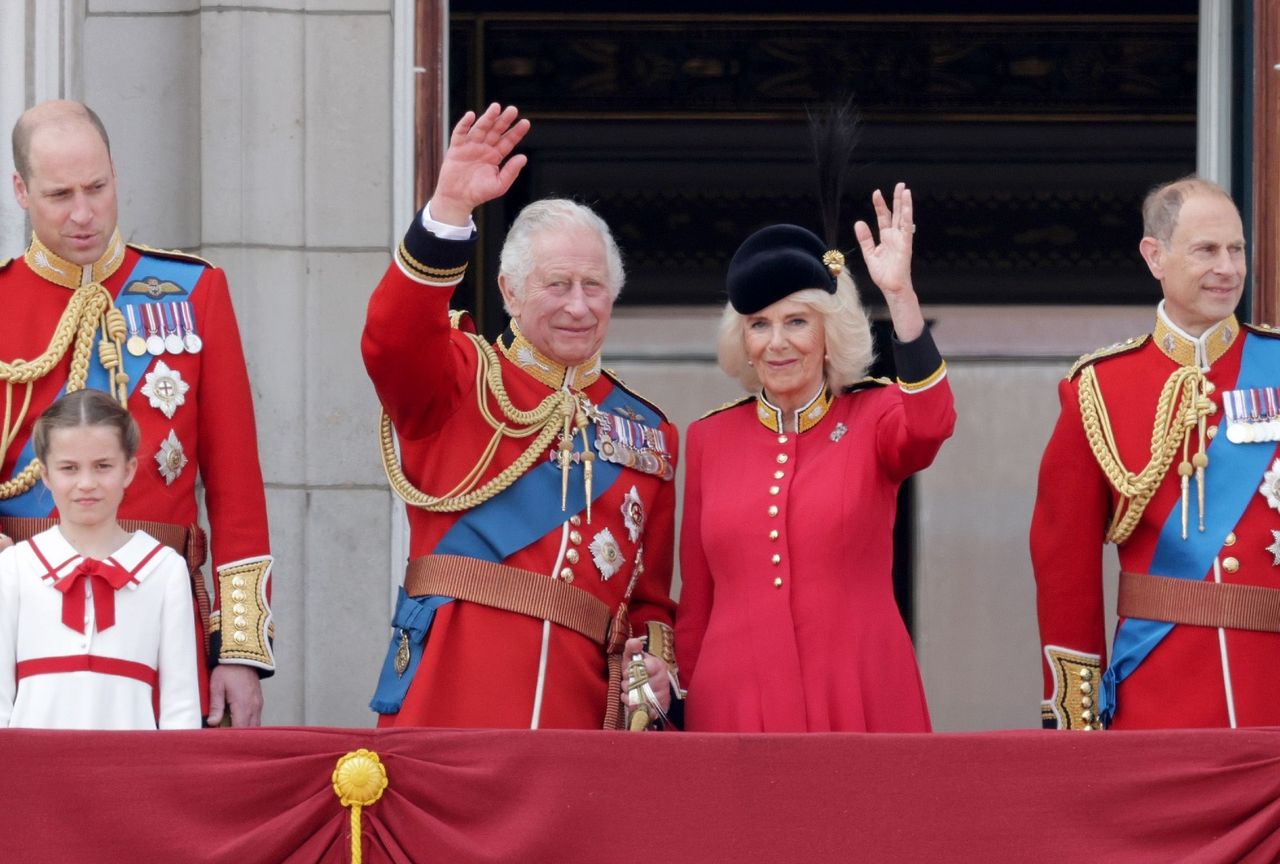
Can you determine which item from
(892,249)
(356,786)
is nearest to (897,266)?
(892,249)

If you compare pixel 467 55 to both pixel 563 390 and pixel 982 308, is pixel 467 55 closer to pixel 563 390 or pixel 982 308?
pixel 982 308

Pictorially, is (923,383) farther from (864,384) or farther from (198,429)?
(198,429)

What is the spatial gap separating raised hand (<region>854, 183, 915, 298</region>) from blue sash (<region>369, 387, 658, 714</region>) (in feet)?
2.09

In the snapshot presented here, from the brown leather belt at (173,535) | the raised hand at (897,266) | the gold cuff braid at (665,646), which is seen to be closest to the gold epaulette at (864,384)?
the raised hand at (897,266)

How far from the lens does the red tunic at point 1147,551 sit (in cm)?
414

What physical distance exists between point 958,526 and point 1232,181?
2322mm

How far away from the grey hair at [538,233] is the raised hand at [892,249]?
0.48m

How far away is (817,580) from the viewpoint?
4.15 meters

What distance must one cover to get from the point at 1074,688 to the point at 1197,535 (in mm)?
350

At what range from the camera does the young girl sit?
12.6 ft

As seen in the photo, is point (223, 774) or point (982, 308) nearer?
point (223, 774)

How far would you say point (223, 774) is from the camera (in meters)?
3.57

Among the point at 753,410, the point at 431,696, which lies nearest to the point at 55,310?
the point at 431,696

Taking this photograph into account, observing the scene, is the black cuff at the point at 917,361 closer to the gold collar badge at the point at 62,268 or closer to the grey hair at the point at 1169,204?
the grey hair at the point at 1169,204
